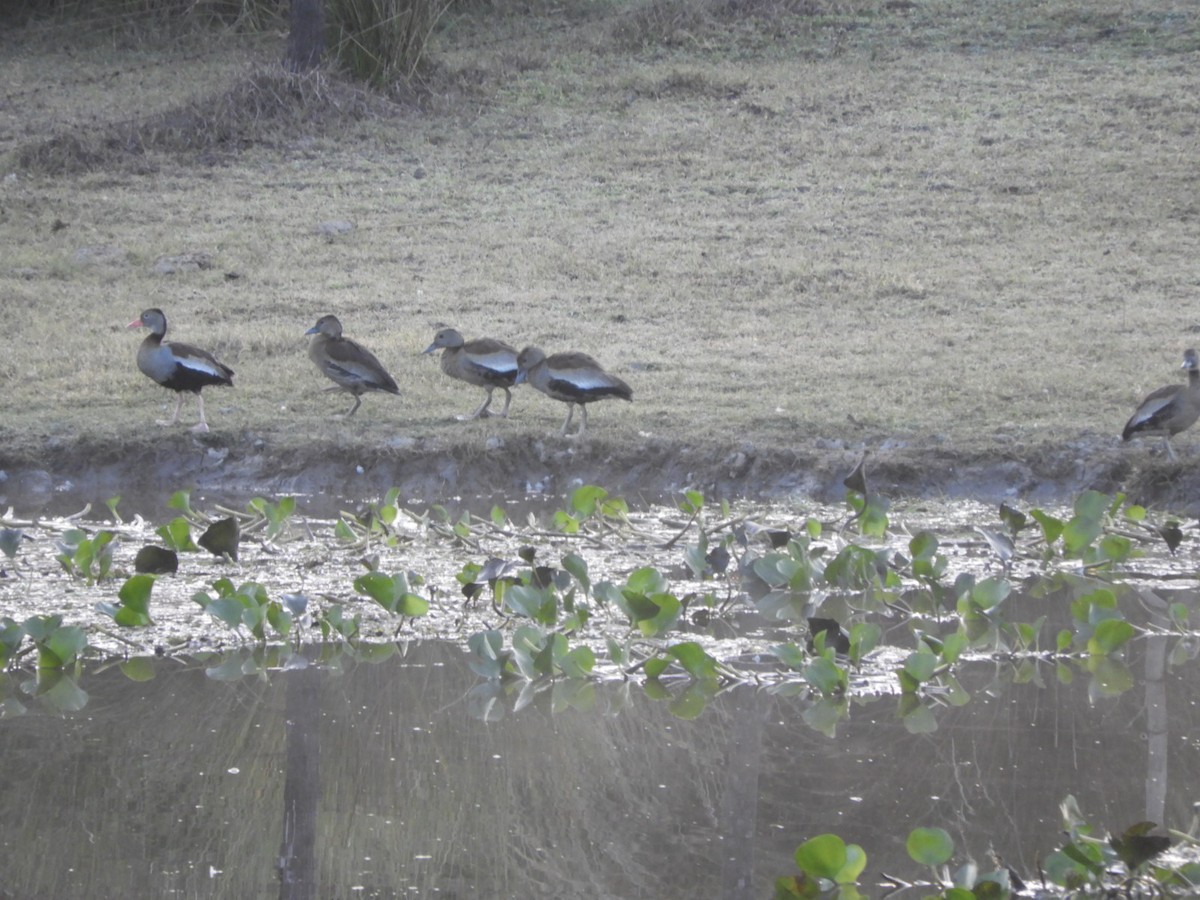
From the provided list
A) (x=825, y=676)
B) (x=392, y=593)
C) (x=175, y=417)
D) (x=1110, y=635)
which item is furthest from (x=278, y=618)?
(x=175, y=417)

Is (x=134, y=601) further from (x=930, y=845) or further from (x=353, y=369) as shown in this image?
(x=353, y=369)

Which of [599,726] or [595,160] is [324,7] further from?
[599,726]

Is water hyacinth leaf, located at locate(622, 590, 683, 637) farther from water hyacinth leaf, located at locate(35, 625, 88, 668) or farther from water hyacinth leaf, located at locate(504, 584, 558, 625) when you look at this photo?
water hyacinth leaf, located at locate(35, 625, 88, 668)

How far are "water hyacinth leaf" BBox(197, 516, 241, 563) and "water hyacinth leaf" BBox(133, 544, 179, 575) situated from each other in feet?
0.73

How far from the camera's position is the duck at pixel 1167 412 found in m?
8.63

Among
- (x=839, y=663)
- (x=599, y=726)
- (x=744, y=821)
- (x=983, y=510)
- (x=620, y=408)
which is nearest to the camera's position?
(x=744, y=821)

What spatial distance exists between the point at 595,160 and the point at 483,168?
1064 millimetres

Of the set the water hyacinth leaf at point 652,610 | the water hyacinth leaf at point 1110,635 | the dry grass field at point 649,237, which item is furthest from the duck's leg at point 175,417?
the water hyacinth leaf at point 1110,635

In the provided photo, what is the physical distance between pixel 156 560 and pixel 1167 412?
508 centimetres

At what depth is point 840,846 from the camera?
3771mm

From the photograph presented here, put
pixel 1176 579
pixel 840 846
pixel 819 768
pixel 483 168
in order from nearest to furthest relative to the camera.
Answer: pixel 840 846, pixel 819 768, pixel 1176 579, pixel 483 168

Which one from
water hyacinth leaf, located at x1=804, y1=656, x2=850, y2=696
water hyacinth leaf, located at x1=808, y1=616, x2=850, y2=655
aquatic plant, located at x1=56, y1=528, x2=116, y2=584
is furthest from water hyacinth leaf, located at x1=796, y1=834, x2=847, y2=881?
aquatic plant, located at x1=56, y1=528, x2=116, y2=584

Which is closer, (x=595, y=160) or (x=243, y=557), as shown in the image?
(x=243, y=557)

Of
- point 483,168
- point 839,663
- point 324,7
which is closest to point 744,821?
point 839,663
